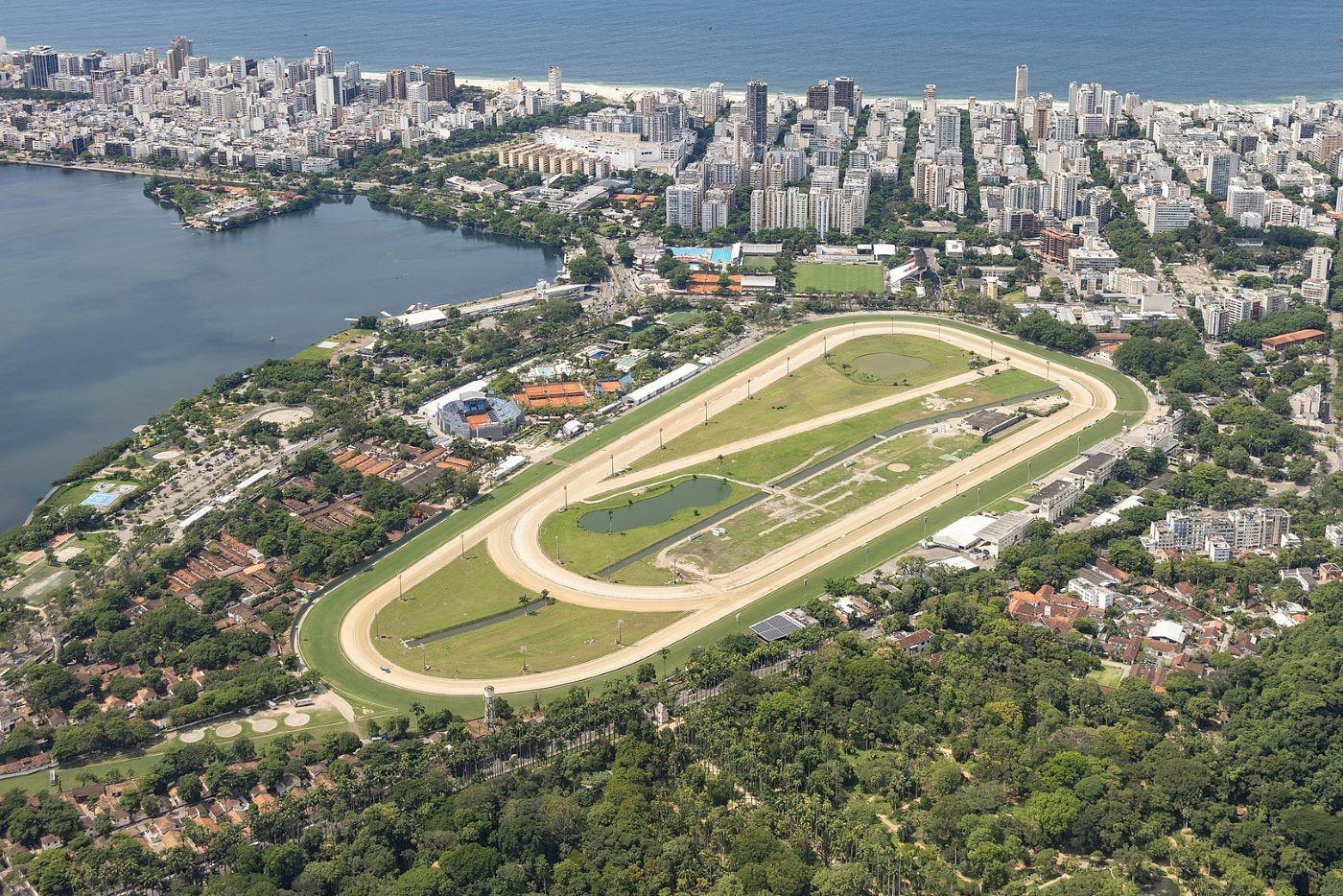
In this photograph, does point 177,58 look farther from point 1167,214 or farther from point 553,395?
point 1167,214

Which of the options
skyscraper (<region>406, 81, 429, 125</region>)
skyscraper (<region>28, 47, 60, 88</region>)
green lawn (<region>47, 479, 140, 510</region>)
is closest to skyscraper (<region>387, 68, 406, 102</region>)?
skyscraper (<region>406, 81, 429, 125</region>)

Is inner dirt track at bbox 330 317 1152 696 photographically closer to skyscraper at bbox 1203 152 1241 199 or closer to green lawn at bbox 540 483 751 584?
green lawn at bbox 540 483 751 584

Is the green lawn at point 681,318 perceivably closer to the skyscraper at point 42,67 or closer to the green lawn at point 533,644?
the green lawn at point 533,644

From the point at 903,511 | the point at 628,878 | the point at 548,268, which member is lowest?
the point at 628,878

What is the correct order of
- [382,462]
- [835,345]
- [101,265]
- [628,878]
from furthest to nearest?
[101,265], [835,345], [382,462], [628,878]

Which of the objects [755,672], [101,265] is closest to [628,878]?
[755,672]

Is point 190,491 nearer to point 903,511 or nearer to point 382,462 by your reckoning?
point 382,462

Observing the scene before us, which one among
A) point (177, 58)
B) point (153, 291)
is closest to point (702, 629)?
point (153, 291)
